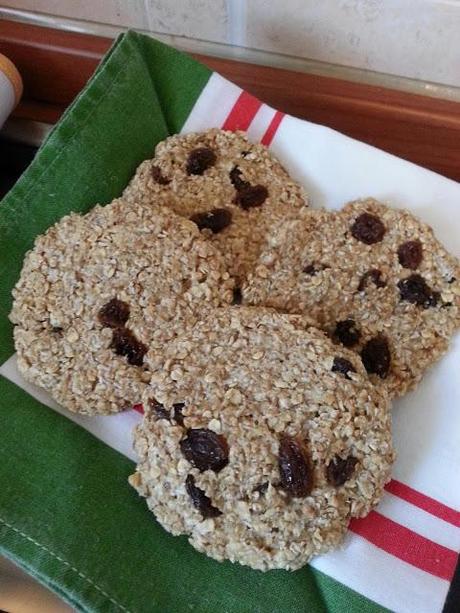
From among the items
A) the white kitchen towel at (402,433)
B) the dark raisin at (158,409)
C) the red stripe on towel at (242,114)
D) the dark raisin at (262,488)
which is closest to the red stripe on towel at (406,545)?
the white kitchen towel at (402,433)

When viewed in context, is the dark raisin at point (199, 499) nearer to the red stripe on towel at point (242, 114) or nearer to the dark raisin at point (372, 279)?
the dark raisin at point (372, 279)

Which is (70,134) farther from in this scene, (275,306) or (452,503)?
(452,503)

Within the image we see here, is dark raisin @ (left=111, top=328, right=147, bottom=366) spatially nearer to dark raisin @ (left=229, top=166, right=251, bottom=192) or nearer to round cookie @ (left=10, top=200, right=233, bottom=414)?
round cookie @ (left=10, top=200, right=233, bottom=414)

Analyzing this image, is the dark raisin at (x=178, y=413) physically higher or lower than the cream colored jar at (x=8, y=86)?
lower

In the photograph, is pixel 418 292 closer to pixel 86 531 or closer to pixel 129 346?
pixel 129 346

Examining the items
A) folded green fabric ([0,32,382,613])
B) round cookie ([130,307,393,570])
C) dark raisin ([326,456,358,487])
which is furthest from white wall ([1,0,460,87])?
dark raisin ([326,456,358,487])

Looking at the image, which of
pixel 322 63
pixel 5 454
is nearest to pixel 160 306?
pixel 5 454
